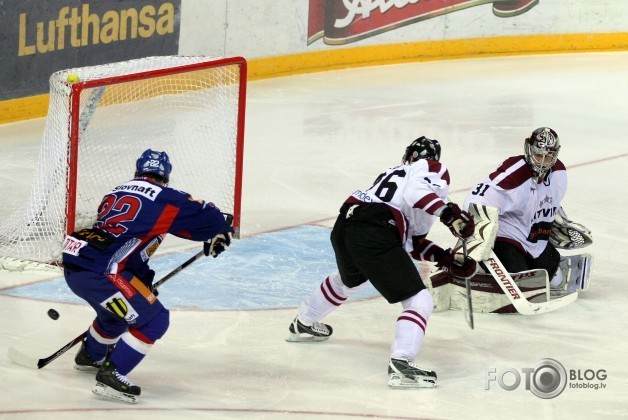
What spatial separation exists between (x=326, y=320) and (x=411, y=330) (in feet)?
3.16

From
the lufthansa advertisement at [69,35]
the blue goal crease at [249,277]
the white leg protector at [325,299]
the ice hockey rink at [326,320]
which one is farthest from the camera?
the lufthansa advertisement at [69,35]

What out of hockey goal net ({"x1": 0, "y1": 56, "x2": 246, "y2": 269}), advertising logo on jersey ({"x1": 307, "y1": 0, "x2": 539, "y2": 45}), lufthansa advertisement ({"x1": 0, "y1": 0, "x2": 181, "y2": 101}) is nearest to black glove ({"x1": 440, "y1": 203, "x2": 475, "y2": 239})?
hockey goal net ({"x1": 0, "y1": 56, "x2": 246, "y2": 269})

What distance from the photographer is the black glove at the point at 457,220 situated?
16.0 feet

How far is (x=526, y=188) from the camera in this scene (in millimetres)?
5914

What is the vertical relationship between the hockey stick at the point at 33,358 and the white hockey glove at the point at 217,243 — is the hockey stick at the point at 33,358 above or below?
below

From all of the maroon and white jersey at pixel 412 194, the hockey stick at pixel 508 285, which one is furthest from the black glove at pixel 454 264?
the hockey stick at pixel 508 285

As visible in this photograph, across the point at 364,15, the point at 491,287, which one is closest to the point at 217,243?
the point at 491,287

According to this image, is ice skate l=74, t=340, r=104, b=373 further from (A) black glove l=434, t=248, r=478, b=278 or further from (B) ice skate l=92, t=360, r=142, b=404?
(A) black glove l=434, t=248, r=478, b=278

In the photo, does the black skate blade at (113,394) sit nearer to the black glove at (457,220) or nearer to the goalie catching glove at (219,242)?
the goalie catching glove at (219,242)

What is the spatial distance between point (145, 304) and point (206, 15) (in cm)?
677

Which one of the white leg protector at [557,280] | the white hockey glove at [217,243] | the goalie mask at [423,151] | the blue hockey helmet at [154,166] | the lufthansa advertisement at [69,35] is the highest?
the lufthansa advertisement at [69,35]

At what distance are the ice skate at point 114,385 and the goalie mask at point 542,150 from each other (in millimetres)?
2161

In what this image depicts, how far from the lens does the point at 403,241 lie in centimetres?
509

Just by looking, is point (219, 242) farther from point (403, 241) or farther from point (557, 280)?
point (557, 280)
